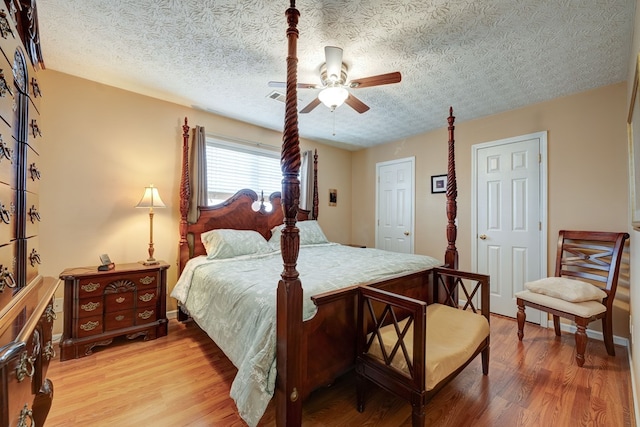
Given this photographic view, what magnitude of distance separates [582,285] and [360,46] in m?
2.79

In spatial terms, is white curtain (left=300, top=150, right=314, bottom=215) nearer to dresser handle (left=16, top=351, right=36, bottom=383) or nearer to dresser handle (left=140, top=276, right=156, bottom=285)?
dresser handle (left=140, top=276, right=156, bottom=285)

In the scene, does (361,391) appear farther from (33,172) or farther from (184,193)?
(184,193)

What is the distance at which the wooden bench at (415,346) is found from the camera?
4.62 ft

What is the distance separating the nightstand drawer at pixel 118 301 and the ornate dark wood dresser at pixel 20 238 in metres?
1.08

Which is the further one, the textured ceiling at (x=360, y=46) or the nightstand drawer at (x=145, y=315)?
the nightstand drawer at (x=145, y=315)

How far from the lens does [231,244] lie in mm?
2922

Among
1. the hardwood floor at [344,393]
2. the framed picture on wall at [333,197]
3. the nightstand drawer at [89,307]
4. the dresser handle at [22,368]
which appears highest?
the framed picture on wall at [333,197]

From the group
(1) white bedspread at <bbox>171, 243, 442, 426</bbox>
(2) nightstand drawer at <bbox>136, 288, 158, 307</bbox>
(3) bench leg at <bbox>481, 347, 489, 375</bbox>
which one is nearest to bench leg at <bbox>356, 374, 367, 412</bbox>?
(1) white bedspread at <bbox>171, 243, 442, 426</bbox>

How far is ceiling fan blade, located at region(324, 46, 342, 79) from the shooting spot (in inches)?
75.0

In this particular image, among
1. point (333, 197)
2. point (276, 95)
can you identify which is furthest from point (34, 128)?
point (333, 197)

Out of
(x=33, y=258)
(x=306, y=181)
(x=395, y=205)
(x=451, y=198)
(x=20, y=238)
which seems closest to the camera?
(x=20, y=238)

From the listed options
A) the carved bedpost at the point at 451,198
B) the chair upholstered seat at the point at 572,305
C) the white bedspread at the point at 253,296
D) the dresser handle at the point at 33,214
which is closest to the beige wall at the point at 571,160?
the chair upholstered seat at the point at 572,305

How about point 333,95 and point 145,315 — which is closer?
point 333,95

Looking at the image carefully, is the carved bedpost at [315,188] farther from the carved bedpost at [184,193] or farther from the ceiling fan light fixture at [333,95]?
the ceiling fan light fixture at [333,95]
